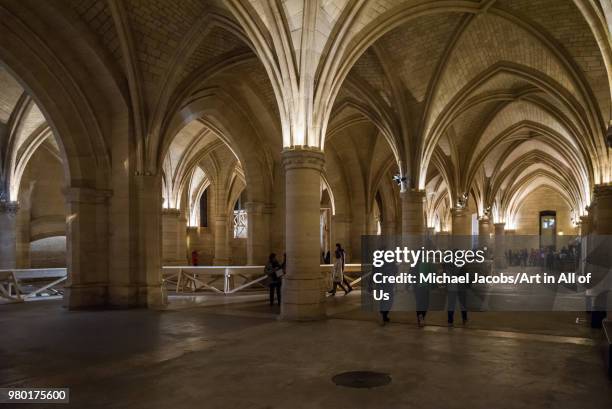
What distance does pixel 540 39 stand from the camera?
612 inches

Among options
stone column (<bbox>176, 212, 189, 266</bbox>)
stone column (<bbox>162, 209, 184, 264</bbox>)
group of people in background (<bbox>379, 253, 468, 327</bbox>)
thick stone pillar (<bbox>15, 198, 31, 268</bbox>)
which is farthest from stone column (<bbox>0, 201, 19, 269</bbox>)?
group of people in background (<bbox>379, 253, 468, 327</bbox>)

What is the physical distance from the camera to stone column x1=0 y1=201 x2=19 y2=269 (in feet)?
69.8

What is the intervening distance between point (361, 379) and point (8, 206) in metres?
20.8

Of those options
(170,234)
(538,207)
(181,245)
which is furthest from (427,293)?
(538,207)

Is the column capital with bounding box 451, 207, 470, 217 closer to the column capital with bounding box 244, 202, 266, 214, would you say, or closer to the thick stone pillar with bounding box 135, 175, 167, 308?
the column capital with bounding box 244, 202, 266, 214

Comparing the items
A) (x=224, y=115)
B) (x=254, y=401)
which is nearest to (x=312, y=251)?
(x=254, y=401)

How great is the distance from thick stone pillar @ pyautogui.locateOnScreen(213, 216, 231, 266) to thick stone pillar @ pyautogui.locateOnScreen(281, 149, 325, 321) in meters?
19.9

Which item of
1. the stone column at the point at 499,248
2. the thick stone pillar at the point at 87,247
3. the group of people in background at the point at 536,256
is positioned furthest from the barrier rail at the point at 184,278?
the stone column at the point at 499,248

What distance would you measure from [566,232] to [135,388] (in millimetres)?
48660

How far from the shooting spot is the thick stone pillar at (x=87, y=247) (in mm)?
13469

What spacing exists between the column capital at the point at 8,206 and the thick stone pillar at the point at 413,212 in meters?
16.9

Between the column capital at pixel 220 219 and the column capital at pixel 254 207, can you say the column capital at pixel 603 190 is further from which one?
the column capital at pixel 220 219

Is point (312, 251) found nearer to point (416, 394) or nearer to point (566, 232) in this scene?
point (416, 394)

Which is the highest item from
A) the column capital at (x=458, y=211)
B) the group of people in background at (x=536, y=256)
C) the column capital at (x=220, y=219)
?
the column capital at (x=458, y=211)
